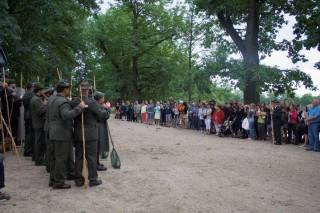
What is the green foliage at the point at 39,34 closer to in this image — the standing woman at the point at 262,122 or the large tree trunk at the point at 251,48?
the large tree trunk at the point at 251,48

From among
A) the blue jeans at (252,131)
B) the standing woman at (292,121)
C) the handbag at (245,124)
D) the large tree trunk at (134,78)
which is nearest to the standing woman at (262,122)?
the blue jeans at (252,131)

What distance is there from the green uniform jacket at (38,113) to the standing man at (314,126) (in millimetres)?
9676

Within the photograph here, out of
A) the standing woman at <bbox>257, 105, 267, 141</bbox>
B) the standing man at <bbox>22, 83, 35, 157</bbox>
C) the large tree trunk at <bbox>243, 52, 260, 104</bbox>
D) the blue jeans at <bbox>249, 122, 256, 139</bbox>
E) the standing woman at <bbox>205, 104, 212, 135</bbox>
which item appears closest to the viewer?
the standing man at <bbox>22, 83, 35, 157</bbox>

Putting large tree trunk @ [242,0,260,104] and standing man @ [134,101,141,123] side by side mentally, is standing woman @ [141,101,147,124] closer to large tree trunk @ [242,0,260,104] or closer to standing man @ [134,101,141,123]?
standing man @ [134,101,141,123]

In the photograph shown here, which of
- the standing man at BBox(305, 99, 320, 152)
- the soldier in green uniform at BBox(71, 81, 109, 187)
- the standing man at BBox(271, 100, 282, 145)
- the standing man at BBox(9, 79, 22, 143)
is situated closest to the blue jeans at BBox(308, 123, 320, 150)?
the standing man at BBox(305, 99, 320, 152)

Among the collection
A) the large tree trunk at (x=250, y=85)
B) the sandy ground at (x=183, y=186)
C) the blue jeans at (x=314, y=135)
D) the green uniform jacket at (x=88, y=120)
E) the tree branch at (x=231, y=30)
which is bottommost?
the sandy ground at (x=183, y=186)

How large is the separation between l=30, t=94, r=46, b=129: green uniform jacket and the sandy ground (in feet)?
3.77

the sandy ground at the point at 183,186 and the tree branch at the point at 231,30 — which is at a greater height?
the tree branch at the point at 231,30

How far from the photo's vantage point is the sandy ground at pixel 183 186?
569 cm

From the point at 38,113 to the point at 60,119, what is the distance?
6.27 feet

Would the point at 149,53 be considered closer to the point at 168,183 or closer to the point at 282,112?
the point at 282,112

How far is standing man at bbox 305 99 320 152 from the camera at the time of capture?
12375 mm

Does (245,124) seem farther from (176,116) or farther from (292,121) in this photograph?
(176,116)

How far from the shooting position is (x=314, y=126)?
12438mm
